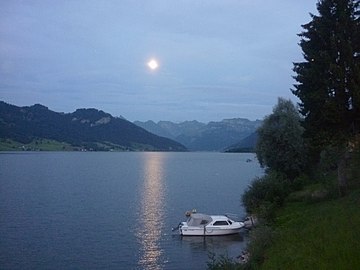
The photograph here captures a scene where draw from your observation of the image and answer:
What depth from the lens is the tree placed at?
183 ft

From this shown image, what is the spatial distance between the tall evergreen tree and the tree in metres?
20.0

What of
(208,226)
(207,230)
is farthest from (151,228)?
(208,226)

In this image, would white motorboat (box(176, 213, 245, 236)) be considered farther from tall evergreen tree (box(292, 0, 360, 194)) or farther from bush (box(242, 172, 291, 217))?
tall evergreen tree (box(292, 0, 360, 194))

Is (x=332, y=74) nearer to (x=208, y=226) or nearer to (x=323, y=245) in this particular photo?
(x=323, y=245)

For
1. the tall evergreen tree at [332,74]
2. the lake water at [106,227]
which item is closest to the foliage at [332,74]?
the tall evergreen tree at [332,74]

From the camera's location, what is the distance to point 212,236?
49312 millimetres

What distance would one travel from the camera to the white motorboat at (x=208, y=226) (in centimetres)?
4888

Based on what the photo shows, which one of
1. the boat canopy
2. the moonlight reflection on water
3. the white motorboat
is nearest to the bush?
the white motorboat

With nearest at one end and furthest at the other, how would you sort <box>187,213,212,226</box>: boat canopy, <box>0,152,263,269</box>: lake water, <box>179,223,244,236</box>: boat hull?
<box>0,152,263,269</box>: lake water
<box>179,223,244,236</box>: boat hull
<box>187,213,212,226</box>: boat canopy

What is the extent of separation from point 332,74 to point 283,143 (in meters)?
23.7

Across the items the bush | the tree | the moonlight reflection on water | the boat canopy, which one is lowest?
the moonlight reflection on water

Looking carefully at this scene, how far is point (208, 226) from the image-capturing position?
49.3 m

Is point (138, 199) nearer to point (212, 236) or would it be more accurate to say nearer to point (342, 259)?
point (212, 236)

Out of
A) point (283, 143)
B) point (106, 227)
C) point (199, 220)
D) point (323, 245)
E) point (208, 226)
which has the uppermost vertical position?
point (283, 143)
